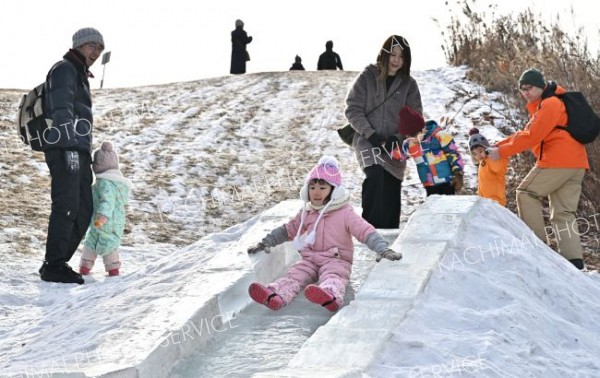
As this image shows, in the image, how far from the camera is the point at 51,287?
7203 millimetres

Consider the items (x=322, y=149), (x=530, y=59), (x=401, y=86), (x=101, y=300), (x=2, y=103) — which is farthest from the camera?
(x=2, y=103)

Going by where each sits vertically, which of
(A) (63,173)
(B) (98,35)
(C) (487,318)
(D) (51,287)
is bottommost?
(D) (51,287)

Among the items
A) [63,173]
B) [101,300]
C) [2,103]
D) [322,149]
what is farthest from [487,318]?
[2,103]

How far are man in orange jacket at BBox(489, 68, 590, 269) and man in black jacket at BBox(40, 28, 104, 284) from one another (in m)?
3.29

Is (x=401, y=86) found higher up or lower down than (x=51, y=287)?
higher up

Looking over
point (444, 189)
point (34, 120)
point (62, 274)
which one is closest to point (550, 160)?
point (444, 189)

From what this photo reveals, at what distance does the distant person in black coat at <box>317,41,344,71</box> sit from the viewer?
21281 millimetres

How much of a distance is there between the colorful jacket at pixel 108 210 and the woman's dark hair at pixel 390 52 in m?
2.42

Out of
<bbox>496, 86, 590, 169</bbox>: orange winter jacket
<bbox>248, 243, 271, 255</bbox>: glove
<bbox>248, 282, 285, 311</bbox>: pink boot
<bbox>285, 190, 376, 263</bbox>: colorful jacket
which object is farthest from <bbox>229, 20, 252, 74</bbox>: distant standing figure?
<bbox>248, 282, 285, 311</bbox>: pink boot

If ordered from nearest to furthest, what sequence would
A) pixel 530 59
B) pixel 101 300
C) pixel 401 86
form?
pixel 101 300 < pixel 401 86 < pixel 530 59

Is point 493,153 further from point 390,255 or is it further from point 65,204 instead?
point 65,204

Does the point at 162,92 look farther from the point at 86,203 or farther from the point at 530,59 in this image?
the point at 86,203

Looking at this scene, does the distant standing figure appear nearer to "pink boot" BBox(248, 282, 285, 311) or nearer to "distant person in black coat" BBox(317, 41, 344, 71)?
"distant person in black coat" BBox(317, 41, 344, 71)

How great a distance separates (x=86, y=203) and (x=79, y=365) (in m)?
3.09
